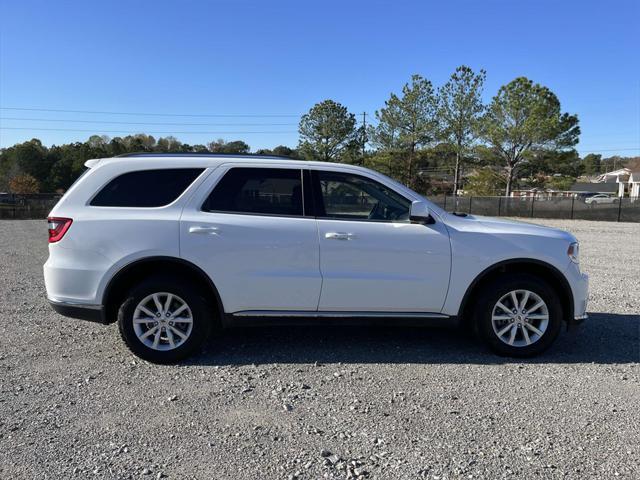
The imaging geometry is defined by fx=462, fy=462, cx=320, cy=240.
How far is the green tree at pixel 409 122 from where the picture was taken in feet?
141

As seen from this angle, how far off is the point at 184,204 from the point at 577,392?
3658 mm

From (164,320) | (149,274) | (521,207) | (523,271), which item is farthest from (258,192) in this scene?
(521,207)

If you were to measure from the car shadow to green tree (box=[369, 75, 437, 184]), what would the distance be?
40.5 meters

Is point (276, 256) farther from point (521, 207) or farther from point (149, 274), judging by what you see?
point (521, 207)

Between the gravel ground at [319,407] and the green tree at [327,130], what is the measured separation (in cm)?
4745

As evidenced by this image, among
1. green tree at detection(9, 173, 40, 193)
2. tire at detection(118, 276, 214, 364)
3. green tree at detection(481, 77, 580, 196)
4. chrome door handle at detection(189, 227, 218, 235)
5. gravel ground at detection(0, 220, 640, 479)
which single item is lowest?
gravel ground at detection(0, 220, 640, 479)

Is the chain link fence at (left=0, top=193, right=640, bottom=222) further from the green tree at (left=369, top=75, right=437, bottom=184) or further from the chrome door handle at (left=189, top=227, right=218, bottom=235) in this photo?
the chrome door handle at (left=189, top=227, right=218, bottom=235)

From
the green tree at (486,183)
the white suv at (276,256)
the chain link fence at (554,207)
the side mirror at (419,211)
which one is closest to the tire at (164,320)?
the white suv at (276,256)

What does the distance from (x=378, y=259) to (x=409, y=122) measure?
139 feet

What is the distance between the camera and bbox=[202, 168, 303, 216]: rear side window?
167 inches

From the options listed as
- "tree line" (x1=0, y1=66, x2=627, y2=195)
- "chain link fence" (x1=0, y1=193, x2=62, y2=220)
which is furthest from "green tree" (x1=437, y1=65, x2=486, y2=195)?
"chain link fence" (x1=0, y1=193, x2=62, y2=220)

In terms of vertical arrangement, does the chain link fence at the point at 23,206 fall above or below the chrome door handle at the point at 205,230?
below

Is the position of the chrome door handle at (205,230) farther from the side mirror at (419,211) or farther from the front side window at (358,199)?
the side mirror at (419,211)

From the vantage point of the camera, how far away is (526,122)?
3872 centimetres
